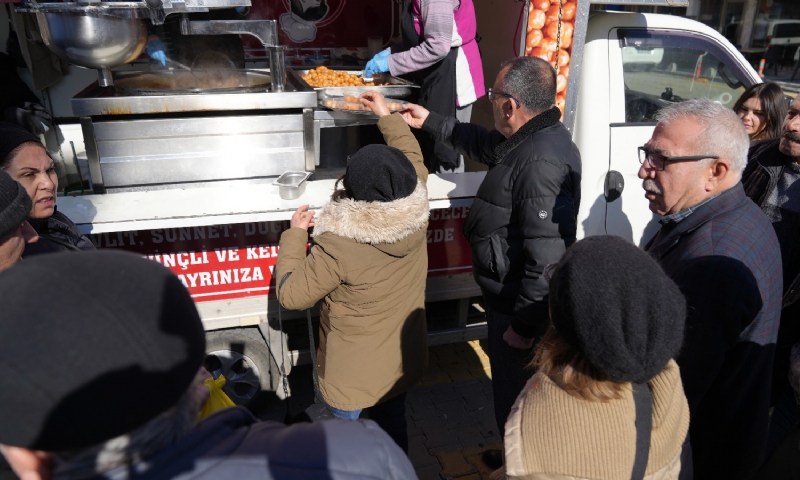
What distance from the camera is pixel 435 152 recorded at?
3764mm

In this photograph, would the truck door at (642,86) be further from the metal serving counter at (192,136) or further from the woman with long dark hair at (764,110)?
the metal serving counter at (192,136)

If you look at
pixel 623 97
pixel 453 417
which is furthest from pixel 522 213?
pixel 453 417

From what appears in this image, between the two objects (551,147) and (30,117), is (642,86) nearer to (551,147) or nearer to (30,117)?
(551,147)

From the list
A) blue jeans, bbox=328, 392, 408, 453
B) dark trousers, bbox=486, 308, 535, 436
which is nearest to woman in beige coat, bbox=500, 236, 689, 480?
dark trousers, bbox=486, 308, 535, 436

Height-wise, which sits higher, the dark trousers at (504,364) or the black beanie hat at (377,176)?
the black beanie hat at (377,176)

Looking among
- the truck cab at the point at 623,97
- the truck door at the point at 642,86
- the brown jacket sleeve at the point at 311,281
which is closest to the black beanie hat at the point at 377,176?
the brown jacket sleeve at the point at 311,281

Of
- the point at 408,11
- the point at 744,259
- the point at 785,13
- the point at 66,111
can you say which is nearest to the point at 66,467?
the point at 744,259

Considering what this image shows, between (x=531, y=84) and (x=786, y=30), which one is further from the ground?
(x=786, y=30)

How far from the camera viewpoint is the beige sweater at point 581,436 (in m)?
1.14

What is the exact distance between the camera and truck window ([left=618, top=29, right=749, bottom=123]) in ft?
10.6

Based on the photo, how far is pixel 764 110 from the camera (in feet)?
10.0

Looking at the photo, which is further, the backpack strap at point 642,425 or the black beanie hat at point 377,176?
the black beanie hat at point 377,176

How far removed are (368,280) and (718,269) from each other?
120cm

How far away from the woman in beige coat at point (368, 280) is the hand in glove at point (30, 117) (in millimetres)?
2719
